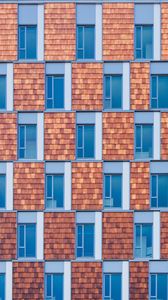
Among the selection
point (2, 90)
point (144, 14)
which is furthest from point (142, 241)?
point (144, 14)

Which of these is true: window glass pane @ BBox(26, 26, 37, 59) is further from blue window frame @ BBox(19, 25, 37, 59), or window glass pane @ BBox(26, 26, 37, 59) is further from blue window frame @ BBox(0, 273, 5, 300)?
blue window frame @ BBox(0, 273, 5, 300)

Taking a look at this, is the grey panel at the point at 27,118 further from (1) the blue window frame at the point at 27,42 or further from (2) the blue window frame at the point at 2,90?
(1) the blue window frame at the point at 27,42

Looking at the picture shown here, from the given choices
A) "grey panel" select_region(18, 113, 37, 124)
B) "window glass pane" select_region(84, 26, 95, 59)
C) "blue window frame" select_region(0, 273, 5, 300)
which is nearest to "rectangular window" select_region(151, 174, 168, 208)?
"grey panel" select_region(18, 113, 37, 124)

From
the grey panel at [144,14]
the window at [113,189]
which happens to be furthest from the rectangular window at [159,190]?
the grey panel at [144,14]

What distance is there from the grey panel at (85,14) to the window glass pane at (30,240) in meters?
8.48

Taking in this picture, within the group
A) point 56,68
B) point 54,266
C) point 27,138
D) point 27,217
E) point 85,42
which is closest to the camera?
point 54,266

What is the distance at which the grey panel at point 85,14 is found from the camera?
80.2ft

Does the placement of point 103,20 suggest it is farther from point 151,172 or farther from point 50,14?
point 151,172

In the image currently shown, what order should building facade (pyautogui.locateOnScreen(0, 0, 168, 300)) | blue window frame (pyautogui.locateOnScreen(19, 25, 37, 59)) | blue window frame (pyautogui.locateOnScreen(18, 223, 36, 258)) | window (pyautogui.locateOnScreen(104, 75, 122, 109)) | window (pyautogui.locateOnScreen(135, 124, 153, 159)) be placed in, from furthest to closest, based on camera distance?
blue window frame (pyautogui.locateOnScreen(19, 25, 37, 59))
window (pyautogui.locateOnScreen(104, 75, 122, 109))
window (pyautogui.locateOnScreen(135, 124, 153, 159))
blue window frame (pyautogui.locateOnScreen(18, 223, 36, 258))
building facade (pyautogui.locateOnScreen(0, 0, 168, 300))

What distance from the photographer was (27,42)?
24672 millimetres

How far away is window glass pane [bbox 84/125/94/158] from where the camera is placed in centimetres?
2438

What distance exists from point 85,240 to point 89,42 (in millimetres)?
8015

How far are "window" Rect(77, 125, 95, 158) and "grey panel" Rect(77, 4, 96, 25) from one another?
4253 mm

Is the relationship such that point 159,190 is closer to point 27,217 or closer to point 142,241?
point 142,241
